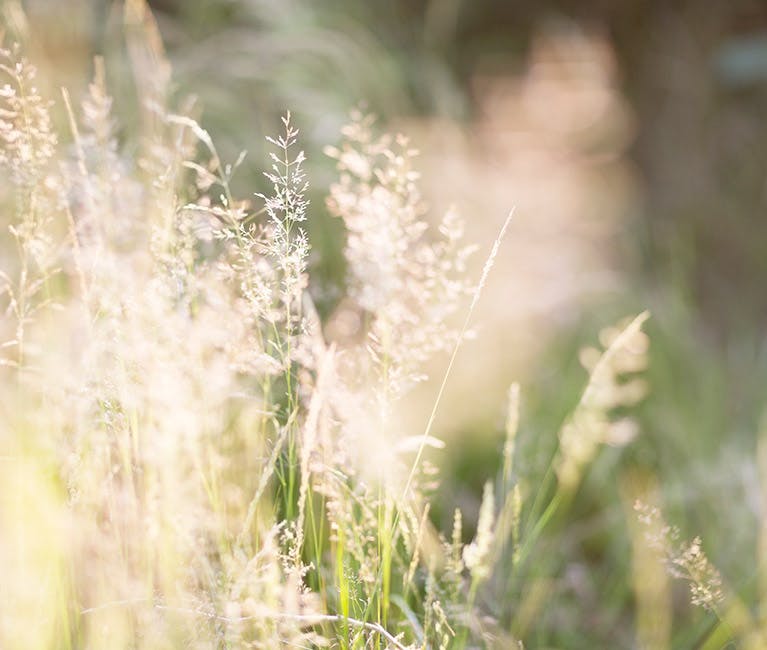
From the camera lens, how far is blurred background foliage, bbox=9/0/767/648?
1782mm

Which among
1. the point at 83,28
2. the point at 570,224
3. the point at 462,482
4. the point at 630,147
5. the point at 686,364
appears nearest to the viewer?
the point at 462,482

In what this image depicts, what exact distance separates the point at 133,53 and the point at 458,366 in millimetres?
939

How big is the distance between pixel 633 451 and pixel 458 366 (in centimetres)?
43

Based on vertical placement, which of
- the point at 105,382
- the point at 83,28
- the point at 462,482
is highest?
the point at 83,28

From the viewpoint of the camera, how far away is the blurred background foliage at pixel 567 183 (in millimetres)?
1782

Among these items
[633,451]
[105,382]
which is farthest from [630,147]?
[105,382]

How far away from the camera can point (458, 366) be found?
2.03 metres

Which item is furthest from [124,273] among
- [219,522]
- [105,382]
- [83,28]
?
[83,28]

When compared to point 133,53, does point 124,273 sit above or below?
below

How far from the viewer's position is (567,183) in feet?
10.1

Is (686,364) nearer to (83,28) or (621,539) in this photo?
(621,539)

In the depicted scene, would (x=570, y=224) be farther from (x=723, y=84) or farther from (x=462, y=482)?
(x=462, y=482)

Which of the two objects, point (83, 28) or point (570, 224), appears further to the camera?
point (570, 224)

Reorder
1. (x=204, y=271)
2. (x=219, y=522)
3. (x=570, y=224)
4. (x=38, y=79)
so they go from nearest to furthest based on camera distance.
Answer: (x=219, y=522) → (x=204, y=271) → (x=38, y=79) → (x=570, y=224)
